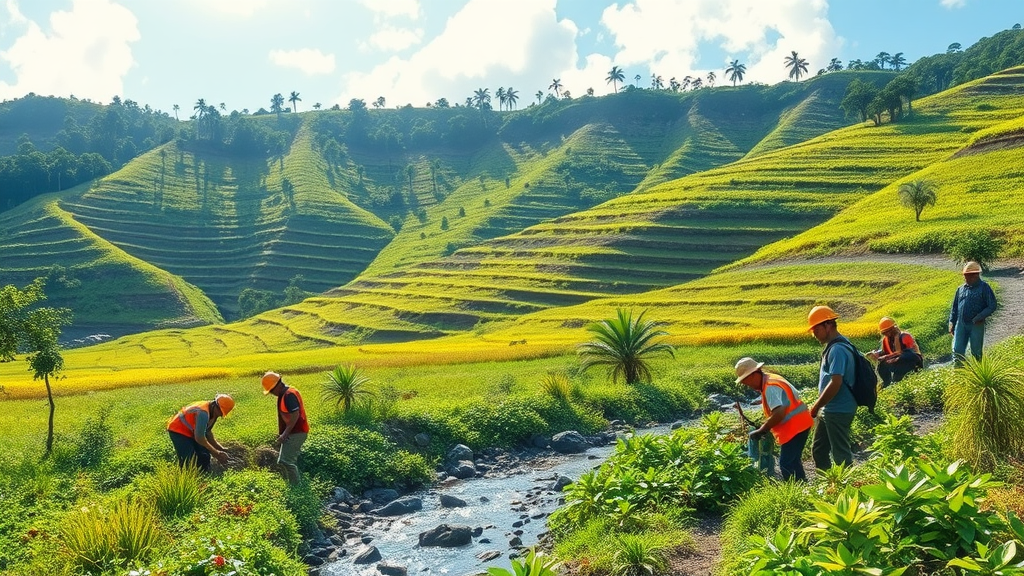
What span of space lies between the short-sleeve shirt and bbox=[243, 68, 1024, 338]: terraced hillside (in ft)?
188

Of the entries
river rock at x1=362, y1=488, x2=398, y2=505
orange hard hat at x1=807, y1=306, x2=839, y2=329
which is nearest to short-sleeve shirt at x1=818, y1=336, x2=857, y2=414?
orange hard hat at x1=807, y1=306, x2=839, y2=329

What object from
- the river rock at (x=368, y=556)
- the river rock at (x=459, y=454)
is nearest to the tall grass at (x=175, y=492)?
the river rock at (x=368, y=556)

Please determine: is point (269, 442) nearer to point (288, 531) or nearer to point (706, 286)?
point (288, 531)

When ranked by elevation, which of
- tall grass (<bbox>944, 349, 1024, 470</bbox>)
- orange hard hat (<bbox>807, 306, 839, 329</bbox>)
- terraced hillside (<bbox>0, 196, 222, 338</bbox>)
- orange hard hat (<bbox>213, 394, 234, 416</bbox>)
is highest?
orange hard hat (<bbox>807, 306, 839, 329</bbox>)

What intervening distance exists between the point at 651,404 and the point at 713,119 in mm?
178774

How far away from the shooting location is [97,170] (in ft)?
528

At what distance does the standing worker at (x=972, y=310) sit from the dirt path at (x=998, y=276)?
393 inches

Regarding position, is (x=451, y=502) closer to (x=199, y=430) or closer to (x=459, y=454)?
(x=459, y=454)

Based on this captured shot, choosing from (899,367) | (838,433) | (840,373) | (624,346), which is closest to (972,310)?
(899,367)

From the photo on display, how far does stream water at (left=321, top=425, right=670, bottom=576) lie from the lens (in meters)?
12.1

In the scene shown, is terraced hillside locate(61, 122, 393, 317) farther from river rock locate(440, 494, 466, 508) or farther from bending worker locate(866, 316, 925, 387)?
bending worker locate(866, 316, 925, 387)

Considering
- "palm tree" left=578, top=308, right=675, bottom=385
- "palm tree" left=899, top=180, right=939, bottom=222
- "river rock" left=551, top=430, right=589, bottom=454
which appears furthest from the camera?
"palm tree" left=899, top=180, right=939, bottom=222

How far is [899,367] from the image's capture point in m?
16.9

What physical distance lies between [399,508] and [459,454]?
3.77m
